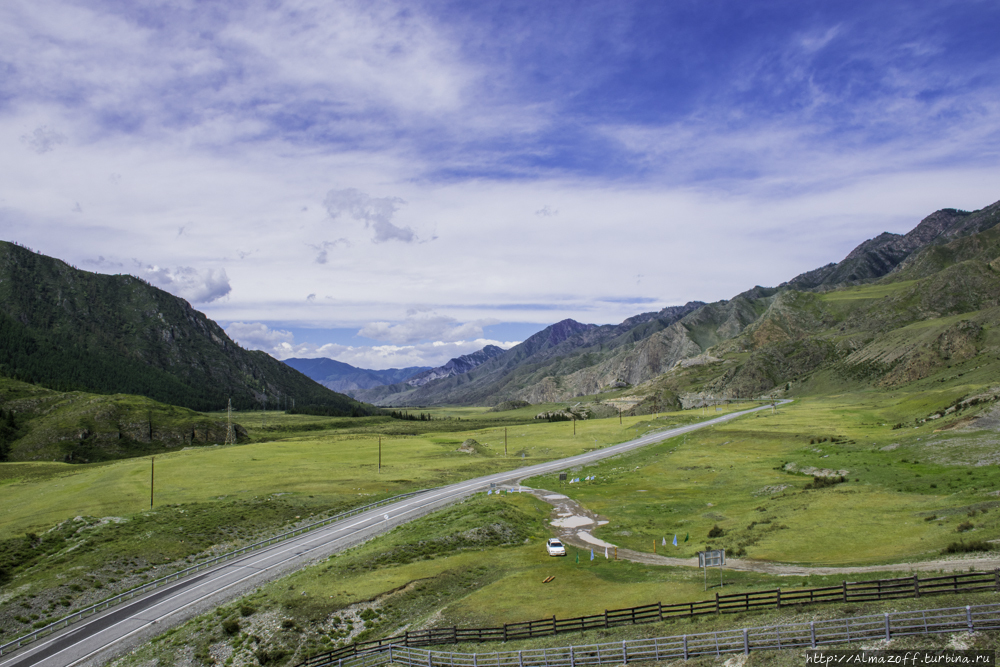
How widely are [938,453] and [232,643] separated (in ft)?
266

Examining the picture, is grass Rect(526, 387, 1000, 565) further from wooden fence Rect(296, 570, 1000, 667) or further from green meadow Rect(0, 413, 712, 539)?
green meadow Rect(0, 413, 712, 539)

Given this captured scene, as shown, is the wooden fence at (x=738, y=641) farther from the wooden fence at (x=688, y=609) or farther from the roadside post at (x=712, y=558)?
the roadside post at (x=712, y=558)

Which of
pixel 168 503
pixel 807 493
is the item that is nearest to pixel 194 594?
pixel 168 503

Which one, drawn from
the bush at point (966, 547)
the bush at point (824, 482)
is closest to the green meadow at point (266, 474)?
the bush at point (824, 482)

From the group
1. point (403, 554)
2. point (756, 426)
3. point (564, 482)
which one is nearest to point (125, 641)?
point (403, 554)

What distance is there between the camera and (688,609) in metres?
32.6

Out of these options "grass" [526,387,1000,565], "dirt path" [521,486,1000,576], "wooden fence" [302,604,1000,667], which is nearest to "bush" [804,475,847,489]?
"grass" [526,387,1000,565]

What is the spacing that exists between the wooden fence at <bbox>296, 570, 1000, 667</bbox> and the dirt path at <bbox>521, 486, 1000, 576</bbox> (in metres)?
3.35

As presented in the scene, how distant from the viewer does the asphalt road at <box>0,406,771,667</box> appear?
3934 centimetres

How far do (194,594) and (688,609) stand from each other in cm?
4246

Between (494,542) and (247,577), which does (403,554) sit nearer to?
(494,542)

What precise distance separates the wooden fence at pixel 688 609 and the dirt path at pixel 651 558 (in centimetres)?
335

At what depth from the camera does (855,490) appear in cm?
6056

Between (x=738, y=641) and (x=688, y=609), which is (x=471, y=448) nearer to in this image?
(x=688, y=609)
